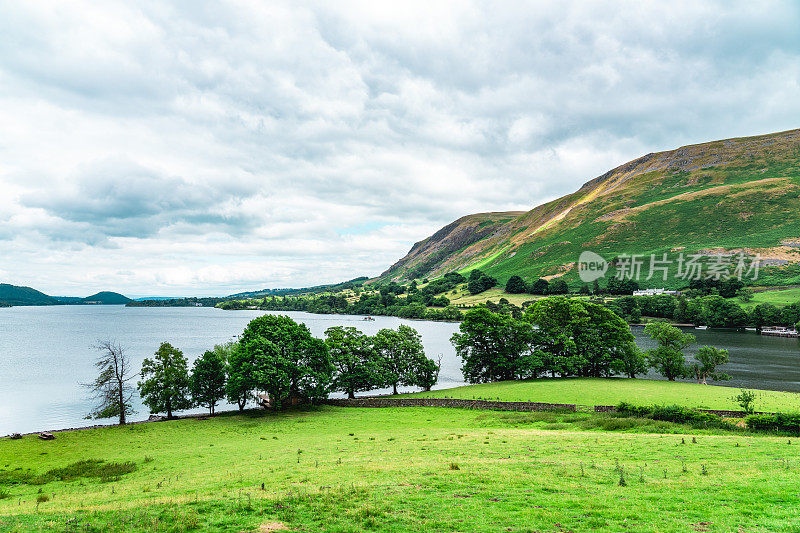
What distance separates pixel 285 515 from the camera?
1543 cm

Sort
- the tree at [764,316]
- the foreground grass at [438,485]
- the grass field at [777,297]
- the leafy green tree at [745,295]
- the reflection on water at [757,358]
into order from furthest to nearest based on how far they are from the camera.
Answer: the leafy green tree at [745,295]
the grass field at [777,297]
the tree at [764,316]
the reflection on water at [757,358]
the foreground grass at [438,485]

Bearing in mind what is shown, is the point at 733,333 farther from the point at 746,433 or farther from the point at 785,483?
the point at 785,483

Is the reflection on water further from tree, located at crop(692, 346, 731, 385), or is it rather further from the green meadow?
the green meadow

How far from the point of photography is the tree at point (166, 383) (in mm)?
56406

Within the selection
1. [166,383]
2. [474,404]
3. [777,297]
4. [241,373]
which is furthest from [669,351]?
[777,297]

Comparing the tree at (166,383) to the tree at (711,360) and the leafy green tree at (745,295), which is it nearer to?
the tree at (711,360)

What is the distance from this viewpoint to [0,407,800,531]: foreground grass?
47.5 feet

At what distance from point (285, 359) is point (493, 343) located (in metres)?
40.8

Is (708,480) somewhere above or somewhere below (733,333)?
above

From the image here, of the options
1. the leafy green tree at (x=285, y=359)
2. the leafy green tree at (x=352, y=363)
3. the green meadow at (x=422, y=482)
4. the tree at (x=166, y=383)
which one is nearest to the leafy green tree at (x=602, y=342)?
the green meadow at (x=422, y=482)

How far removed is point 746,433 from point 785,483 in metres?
20.4

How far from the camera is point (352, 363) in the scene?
68312mm

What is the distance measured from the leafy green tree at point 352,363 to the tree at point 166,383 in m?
22.4

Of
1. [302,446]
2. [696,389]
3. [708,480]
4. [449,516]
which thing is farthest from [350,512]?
[696,389]
